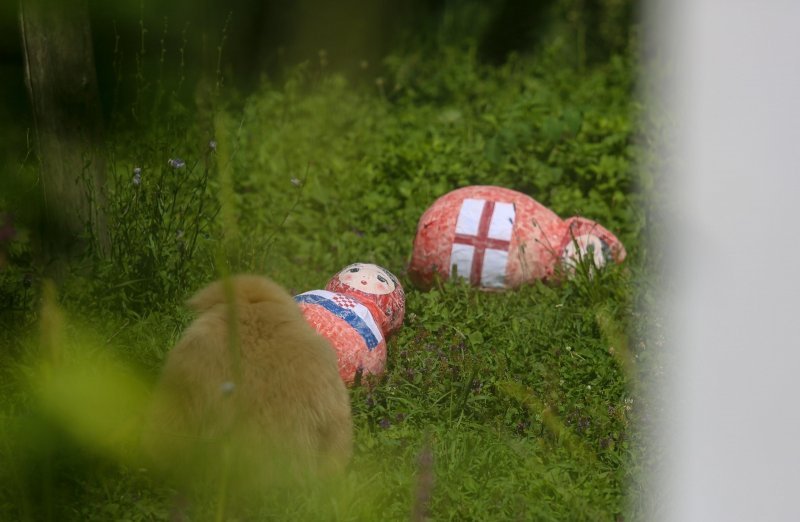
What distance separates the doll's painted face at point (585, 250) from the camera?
4.74 meters

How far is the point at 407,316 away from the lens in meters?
4.43

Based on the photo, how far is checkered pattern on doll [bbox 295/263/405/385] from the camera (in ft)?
11.9

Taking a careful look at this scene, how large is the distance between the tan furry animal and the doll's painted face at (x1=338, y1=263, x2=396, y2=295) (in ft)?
3.56

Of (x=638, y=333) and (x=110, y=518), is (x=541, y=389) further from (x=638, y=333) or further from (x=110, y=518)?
(x=110, y=518)

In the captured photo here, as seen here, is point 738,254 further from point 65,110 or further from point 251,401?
point 65,110

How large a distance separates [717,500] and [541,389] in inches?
89.7

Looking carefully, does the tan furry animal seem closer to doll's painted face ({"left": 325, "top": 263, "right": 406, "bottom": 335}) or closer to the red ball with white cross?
doll's painted face ({"left": 325, "top": 263, "right": 406, "bottom": 335})

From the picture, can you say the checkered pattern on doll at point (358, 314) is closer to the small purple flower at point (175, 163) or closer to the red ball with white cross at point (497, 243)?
the red ball with white cross at point (497, 243)

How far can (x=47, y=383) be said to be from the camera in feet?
5.13

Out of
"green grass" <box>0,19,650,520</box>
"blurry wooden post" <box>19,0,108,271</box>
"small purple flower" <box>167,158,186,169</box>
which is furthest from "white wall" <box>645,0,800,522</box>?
"small purple flower" <box>167,158,186,169</box>

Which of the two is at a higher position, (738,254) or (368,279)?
(738,254)

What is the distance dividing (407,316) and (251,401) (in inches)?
69.5

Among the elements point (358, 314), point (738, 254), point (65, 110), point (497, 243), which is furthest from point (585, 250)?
point (738, 254)

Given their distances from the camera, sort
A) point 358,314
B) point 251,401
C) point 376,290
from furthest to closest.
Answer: point 376,290 → point 358,314 → point 251,401
